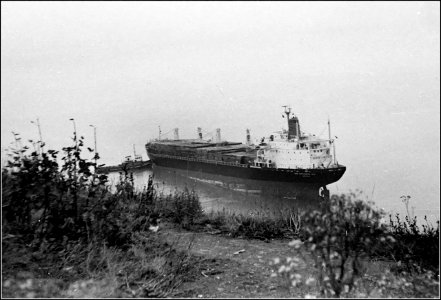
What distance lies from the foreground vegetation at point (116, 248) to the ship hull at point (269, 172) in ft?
59.3

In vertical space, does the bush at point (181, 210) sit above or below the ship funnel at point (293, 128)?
below

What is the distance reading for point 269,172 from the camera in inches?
1025

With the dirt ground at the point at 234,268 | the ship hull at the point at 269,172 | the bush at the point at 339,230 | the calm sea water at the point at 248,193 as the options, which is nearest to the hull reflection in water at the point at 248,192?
the calm sea water at the point at 248,193

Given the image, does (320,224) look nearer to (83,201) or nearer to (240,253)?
(240,253)

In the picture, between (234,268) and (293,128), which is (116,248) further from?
(293,128)

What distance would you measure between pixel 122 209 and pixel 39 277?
7.14 ft

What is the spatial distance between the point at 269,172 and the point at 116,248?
70.4ft

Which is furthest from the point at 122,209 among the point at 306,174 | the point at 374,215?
the point at 306,174

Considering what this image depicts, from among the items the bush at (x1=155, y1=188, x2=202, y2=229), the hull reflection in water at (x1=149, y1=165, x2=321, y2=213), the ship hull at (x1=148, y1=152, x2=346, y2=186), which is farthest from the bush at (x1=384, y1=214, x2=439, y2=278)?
the ship hull at (x1=148, y1=152, x2=346, y2=186)

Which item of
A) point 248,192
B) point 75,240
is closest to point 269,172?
point 248,192

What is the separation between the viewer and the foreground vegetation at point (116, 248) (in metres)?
3.64

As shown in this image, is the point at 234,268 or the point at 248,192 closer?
the point at 234,268

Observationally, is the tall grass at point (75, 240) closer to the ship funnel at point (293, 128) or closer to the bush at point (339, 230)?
the bush at point (339, 230)

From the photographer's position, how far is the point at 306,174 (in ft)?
80.7
